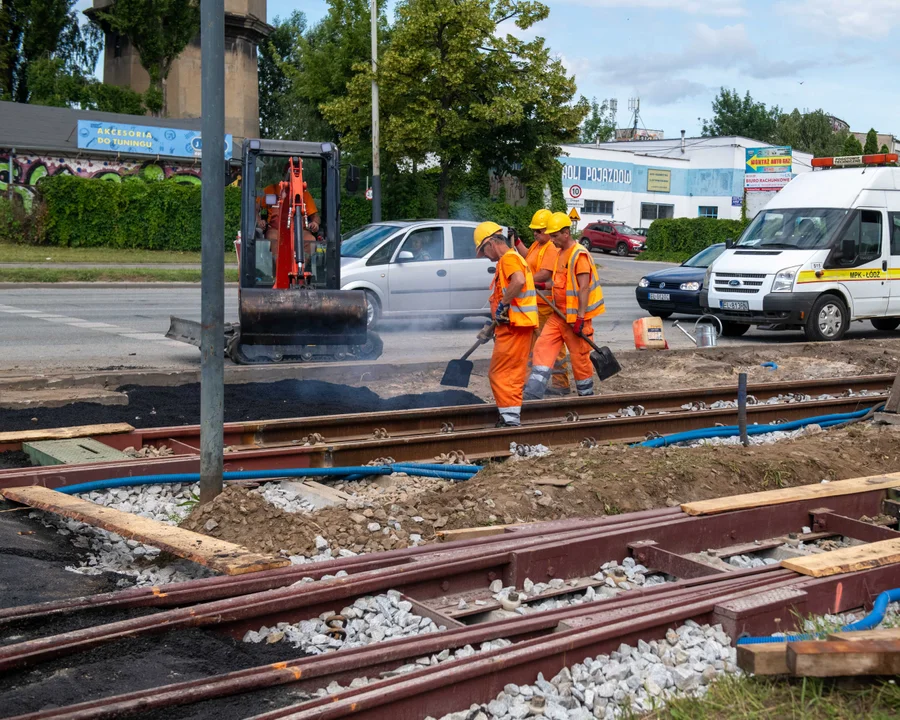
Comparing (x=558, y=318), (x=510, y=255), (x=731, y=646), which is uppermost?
(x=510, y=255)

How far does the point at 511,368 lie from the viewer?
8.80 m

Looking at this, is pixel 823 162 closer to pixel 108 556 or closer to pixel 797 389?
pixel 797 389

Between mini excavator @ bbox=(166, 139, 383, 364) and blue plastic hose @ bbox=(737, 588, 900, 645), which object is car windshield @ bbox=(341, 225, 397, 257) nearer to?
mini excavator @ bbox=(166, 139, 383, 364)

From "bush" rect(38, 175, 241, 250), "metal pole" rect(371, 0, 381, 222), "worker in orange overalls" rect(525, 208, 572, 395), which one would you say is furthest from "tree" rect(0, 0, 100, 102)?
"worker in orange overalls" rect(525, 208, 572, 395)

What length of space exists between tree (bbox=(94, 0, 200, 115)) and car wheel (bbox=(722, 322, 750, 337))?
28.5 meters

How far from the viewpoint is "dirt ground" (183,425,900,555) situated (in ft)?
17.7

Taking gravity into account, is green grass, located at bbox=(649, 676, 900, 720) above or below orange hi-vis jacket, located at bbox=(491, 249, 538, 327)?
below

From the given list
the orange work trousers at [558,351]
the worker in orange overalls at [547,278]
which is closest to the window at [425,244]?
the worker in orange overalls at [547,278]

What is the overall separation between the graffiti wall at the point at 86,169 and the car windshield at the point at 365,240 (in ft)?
57.2

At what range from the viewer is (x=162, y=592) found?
423 centimetres

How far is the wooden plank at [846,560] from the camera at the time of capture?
475 cm

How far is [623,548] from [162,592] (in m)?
2.37

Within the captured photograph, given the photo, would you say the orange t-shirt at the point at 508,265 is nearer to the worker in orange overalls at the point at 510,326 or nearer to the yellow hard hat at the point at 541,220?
the worker in orange overalls at the point at 510,326

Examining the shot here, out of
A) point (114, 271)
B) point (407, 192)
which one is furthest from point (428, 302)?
point (407, 192)
